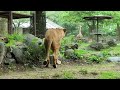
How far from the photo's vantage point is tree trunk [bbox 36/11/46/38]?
10.3m

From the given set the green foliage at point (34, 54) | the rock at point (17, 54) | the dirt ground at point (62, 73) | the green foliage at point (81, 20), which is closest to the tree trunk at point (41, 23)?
the green foliage at point (34, 54)

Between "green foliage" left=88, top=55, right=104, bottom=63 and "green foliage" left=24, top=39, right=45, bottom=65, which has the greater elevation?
"green foliage" left=24, top=39, right=45, bottom=65

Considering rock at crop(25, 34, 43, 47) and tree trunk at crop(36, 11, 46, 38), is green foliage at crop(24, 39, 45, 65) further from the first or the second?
tree trunk at crop(36, 11, 46, 38)

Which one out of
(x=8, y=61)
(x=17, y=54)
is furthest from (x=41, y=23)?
(x=8, y=61)

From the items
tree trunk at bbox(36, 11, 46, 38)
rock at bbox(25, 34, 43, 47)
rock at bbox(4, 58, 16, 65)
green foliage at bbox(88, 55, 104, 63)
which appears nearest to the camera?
rock at bbox(4, 58, 16, 65)

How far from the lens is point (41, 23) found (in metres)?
10.3

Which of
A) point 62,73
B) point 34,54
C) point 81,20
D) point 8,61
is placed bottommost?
point 62,73

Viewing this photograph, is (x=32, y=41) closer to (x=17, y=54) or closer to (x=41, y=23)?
(x=17, y=54)

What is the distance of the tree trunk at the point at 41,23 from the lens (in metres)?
10.3

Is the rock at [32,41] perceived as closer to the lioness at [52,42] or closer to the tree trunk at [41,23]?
the lioness at [52,42]

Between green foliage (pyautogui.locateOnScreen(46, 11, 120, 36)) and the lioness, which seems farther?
green foliage (pyautogui.locateOnScreen(46, 11, 120, 36))

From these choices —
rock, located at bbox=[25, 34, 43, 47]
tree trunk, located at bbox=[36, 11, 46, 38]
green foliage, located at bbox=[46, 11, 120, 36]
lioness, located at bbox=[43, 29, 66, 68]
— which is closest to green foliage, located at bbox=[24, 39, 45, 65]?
rock, located at bbox=[25, 34, 43, 47]
